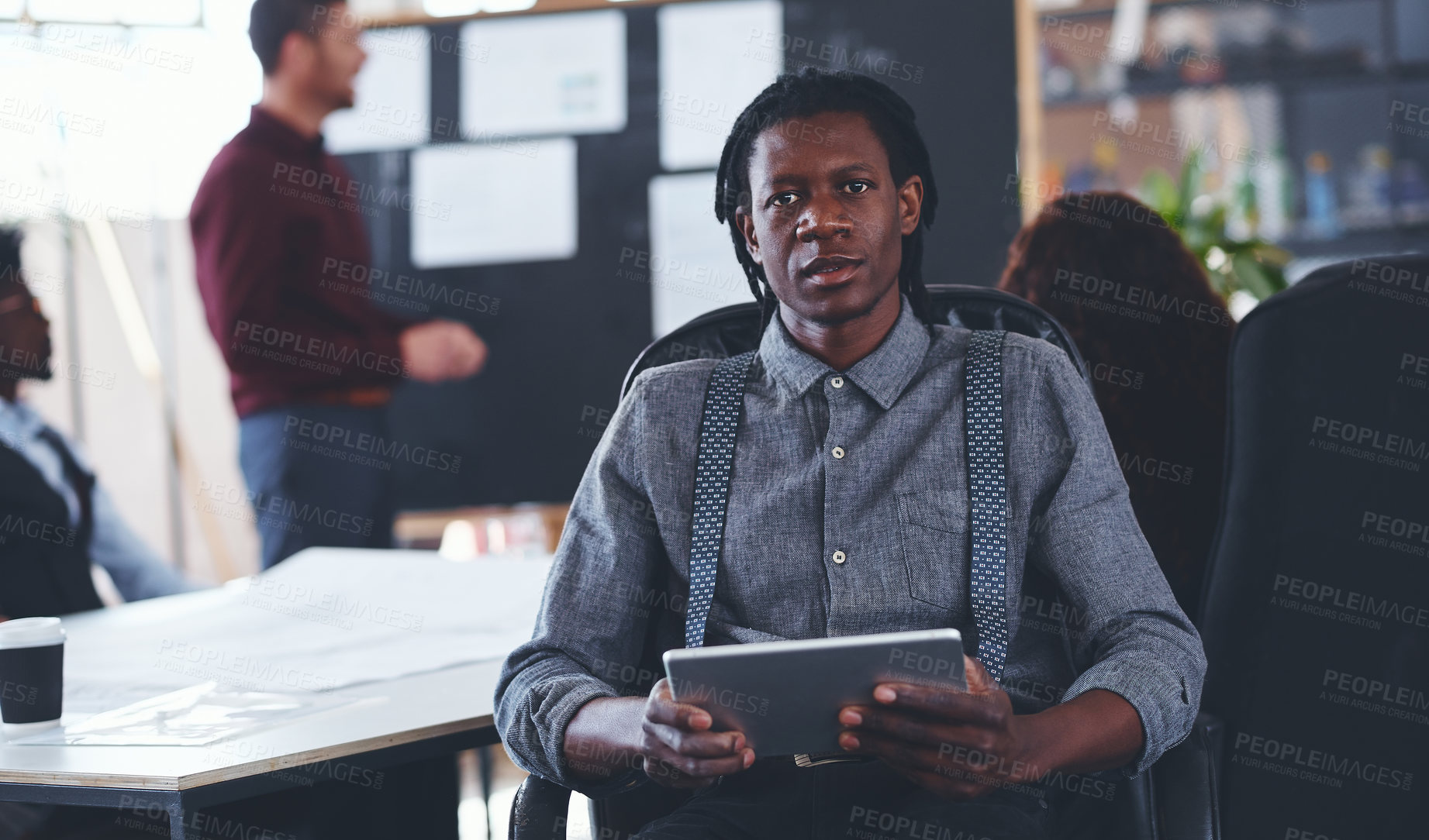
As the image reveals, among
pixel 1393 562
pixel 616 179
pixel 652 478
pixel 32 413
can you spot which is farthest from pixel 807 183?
pixel 616 179

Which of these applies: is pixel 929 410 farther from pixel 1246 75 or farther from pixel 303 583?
pixel 1246 75

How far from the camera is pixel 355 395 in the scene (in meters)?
2.86

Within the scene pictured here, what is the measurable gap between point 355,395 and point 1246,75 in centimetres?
303

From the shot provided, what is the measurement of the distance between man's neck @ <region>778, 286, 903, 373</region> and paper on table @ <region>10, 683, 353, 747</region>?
73 centimetres

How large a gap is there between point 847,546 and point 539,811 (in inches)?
17.6

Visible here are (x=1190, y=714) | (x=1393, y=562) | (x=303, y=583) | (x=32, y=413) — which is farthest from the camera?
(x=32, y=413)

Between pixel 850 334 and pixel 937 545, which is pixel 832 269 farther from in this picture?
pixel 937 545

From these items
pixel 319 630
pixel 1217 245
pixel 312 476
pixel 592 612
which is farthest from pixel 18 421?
pixel 1217 245

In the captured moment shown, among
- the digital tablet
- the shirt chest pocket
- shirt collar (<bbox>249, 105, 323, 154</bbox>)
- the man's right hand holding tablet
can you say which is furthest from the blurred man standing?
the digital tablet

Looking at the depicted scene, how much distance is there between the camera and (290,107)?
3.01 meters

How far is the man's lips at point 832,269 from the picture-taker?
4.41 ft

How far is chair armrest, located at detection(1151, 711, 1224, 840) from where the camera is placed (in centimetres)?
109

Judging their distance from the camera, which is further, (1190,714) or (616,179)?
(616,179)

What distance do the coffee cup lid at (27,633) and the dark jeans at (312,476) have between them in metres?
1.50
